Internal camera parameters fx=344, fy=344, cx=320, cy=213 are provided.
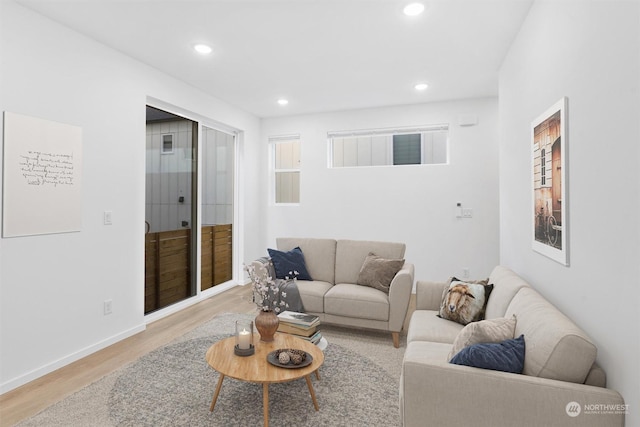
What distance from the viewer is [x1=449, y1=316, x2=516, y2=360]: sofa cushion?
65.5 inches

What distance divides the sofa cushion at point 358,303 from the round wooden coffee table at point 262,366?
92cm

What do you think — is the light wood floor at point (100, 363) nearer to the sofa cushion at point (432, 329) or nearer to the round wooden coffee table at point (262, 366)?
the sofa cushion at point (432, 329)

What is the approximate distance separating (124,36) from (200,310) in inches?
115

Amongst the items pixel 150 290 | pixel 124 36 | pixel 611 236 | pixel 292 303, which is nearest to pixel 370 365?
pixel 292 303

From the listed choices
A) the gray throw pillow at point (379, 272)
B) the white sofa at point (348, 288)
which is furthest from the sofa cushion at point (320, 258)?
the gray throw pillow at point (379, 272)

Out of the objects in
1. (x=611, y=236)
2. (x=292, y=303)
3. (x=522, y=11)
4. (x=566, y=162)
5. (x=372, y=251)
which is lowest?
(x=292, y=303)

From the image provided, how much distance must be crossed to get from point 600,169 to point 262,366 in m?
1.97

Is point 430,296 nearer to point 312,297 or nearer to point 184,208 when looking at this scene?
point 312,297

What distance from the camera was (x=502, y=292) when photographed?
2293 mm

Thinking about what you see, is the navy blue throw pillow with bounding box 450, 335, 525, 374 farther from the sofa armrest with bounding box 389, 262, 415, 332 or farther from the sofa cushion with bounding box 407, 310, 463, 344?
the sofa armrest with bounding box 389, 262, 415, 332

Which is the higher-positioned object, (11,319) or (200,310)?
(11,319)

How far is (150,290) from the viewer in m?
3.84

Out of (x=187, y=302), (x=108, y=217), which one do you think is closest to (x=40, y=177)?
(x=108, y=217)

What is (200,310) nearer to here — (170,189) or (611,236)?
(170,189)
